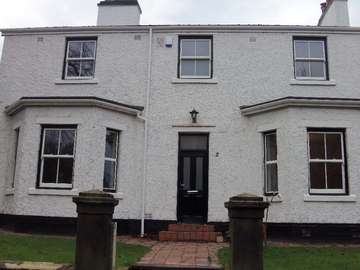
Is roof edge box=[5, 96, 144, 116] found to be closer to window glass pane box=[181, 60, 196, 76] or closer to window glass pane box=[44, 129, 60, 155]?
window glass pane box=[44, 129, 60, 155]

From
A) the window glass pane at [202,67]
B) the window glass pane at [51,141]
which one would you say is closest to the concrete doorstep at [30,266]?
the window glass pane at [51,141]

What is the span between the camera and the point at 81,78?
47.7 ft

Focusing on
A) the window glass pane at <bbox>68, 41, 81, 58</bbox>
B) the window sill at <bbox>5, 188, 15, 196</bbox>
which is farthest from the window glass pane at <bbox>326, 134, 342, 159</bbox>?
the window sill at <bbox>5, 188, 15, 196</bbox>

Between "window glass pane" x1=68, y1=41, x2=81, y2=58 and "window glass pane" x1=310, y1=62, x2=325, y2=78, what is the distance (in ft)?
25.6

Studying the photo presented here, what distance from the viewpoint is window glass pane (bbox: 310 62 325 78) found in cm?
1433

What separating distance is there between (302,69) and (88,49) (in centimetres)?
717

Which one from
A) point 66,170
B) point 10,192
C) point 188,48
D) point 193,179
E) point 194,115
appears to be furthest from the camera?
point 188,48

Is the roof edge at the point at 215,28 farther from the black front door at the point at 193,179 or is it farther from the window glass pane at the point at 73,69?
the black front door at the point at 193,179

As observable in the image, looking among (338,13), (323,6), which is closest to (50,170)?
(338,13)

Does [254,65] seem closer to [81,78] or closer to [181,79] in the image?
[181,79]

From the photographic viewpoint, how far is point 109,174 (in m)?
13.2

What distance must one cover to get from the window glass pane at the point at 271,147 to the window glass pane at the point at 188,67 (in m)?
3.29

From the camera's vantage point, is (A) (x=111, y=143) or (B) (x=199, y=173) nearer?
(A) (x=111, y=143)

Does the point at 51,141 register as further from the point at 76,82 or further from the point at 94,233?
the point at 94,233
